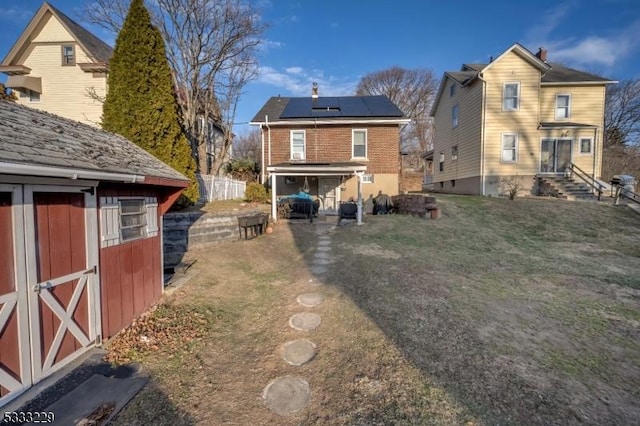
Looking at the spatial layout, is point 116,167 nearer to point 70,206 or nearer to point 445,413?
point 70,206

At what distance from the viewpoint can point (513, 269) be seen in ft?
23.3

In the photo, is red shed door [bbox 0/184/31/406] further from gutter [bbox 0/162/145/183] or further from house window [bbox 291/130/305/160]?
house window [bbox 291/130/305/160]

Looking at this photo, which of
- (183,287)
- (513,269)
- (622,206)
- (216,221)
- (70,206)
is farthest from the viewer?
(622,206)

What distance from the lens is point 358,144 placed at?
54.0ft

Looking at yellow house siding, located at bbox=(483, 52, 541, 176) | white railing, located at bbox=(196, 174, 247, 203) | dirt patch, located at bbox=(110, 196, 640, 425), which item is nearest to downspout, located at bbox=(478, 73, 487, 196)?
yellow house siding, located at bbox=(483, 52, 541, 176)

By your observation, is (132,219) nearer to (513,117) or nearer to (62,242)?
(62,242)

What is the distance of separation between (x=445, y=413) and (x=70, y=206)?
16.4ft

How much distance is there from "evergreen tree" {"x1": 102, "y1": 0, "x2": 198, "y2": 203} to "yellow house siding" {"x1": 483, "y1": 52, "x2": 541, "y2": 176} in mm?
16170

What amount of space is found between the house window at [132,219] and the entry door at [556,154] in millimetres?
19805

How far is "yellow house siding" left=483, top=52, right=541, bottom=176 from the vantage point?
16.2 meters

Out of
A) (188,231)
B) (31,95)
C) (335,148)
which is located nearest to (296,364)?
(188,231)

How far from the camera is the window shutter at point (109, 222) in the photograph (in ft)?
14.0

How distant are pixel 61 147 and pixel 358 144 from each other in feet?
46.9

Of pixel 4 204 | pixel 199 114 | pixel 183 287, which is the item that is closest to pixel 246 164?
pixel 199 114
